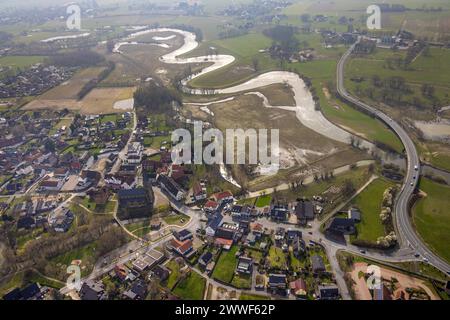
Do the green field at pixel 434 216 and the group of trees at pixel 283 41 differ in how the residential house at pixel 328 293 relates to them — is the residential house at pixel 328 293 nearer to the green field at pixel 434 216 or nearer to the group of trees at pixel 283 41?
the green field at pixel 434 216

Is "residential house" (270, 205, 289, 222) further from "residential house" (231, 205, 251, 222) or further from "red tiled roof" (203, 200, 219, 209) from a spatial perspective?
"red tiled roof" (203, 200, 219, 209)

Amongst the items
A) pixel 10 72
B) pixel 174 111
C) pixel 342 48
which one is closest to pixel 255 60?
pixel 342 48

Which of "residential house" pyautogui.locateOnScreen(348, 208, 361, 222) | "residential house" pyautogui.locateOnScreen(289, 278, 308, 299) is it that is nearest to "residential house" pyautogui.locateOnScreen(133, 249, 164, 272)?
"residential house" pyautogui.locateOnScreen(289, 278, 308, 299)

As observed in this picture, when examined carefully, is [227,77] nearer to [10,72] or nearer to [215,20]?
[10,72]

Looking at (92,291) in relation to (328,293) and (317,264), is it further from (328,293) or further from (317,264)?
(328,293)

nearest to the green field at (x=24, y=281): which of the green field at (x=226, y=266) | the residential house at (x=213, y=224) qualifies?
the green field at (x=226, y=266)

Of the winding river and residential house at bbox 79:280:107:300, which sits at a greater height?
the winding river
